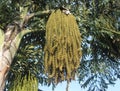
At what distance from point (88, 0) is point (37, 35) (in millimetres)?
1650

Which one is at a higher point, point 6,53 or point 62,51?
point 62,51

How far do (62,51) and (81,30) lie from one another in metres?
2.74

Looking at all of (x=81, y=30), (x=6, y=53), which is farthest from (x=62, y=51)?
(x=81, y=30)

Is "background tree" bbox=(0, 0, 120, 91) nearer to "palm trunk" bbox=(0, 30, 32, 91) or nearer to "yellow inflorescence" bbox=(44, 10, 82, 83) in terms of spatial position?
"palm trunk" bbox=(0, 30, 32, 91)

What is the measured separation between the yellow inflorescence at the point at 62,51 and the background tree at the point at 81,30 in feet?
4.59

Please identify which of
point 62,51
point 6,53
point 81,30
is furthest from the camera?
point 81,30

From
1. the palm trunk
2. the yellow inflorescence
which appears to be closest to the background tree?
the palm trunk

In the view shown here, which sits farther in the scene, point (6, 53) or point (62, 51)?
point (6, 53)

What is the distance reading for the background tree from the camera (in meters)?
9.32

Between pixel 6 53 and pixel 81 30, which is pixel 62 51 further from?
pixel 81 30

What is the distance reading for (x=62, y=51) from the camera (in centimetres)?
732

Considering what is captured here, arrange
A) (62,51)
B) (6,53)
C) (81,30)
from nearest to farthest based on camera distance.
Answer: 1. (62,51)
2. (6,53)
3. (81,30)

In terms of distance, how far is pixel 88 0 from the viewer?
10633 millimetres

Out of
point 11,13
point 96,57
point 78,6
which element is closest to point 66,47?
point 11,13
